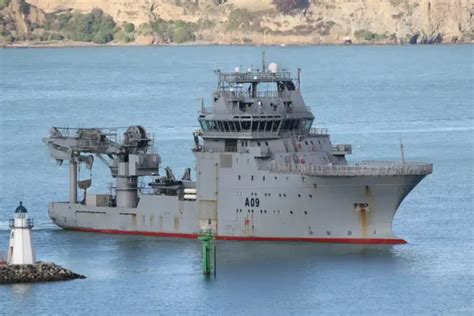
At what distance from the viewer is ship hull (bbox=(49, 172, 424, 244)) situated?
6869cm

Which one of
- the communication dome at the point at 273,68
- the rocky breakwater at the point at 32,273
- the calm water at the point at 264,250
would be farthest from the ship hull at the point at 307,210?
the rocky breakwater at the point at 32,273

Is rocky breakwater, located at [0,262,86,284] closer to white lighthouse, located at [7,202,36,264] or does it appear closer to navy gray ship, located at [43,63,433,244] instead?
white lighthouse, located at [7,202,36,264]

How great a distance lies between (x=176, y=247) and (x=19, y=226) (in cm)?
797

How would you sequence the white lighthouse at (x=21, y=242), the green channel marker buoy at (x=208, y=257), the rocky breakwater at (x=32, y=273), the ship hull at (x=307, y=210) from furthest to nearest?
1. the ship hull at (x=307, y=210)
2. the green channel marker buoy at (x=208, y=257)
3. the white lighthouse at (x=21, y=242)
4. the rocky breakwater at (x=32, y=273)

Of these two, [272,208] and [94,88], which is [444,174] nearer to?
[272,208]

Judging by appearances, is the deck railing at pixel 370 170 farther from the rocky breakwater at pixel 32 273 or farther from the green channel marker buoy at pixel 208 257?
the rocky breakwater at pixel 32 273

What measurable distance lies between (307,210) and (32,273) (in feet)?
32.8

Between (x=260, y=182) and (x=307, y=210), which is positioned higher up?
(x=260, y=182)

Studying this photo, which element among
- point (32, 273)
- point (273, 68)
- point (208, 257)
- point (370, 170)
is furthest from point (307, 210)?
point (32, 273)

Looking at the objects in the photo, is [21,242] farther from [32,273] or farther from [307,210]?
[307,210]

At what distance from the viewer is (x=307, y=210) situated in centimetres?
6906

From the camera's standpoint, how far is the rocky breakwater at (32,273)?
62469 millimetres

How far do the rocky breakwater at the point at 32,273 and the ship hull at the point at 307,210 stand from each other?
817 centimetres

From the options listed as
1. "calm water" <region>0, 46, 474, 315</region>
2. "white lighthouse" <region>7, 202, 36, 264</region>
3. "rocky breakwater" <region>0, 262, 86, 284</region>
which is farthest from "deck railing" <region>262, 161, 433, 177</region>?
"white lighthouse" <region>7, 202, 36, 264</region>
